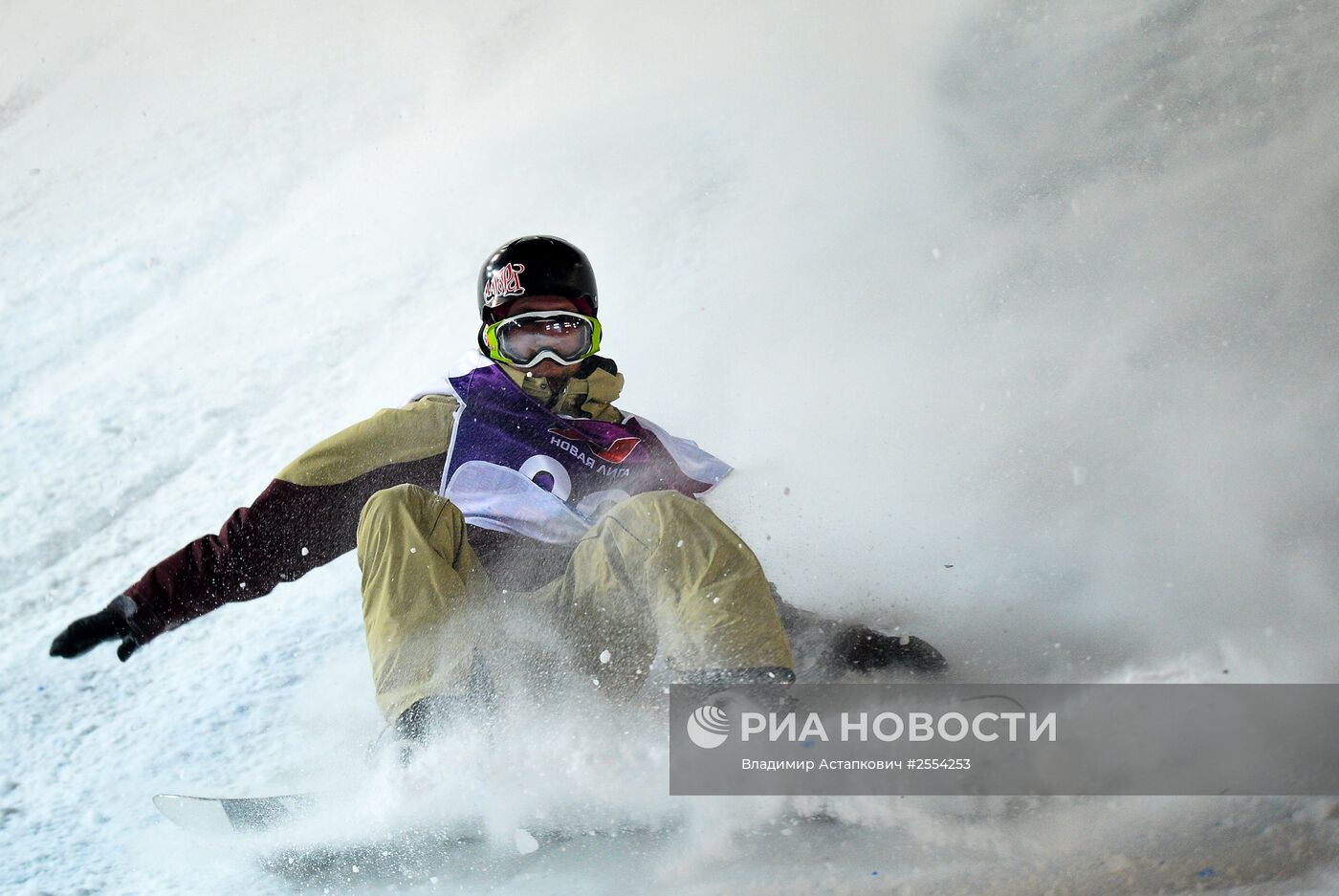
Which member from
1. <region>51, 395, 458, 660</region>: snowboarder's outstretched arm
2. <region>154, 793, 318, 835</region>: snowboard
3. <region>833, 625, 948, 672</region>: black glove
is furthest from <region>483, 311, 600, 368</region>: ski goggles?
<region>154, 793, 318, 835</region>: snowboard

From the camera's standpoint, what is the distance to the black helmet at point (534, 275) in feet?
7.98

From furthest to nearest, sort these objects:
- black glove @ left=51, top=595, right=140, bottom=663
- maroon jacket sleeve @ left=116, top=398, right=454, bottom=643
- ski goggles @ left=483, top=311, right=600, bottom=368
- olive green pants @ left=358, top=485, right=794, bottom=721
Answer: ski goggles @ left=483, top=311, right=600, bottom=368, maroon jacket sleeve @ left=116, top=398, right=454, bottom=643, black glove @ left=51, top=595, right=140, bottom=663, olive green pants @ left=358, top=485, right=794, bottom=721

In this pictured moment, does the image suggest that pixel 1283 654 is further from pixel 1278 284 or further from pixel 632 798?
pixel 1278 284

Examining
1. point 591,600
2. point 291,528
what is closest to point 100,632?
point 291,528

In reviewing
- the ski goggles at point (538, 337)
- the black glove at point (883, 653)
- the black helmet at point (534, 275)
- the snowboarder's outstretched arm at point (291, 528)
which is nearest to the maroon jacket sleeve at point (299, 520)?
the snowboarder's outstretched arm at point (291, 528)

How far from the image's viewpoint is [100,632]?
211cm

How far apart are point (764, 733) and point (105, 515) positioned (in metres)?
2.57

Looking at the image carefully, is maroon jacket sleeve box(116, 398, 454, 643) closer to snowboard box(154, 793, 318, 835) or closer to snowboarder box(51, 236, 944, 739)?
snowboarder box(51, 236, 944, 739)

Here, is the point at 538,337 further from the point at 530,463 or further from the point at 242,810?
the point at 242,810

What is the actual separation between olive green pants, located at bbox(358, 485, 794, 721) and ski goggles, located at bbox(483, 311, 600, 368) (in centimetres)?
45

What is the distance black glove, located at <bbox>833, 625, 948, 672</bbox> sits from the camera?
7.42ft

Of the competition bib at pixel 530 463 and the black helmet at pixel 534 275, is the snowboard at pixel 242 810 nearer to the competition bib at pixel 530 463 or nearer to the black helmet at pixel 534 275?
the competition bib at pixel 530 463

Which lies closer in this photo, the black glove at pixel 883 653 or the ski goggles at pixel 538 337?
the black glove at pixel 883 653

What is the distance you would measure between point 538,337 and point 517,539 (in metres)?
0.48
